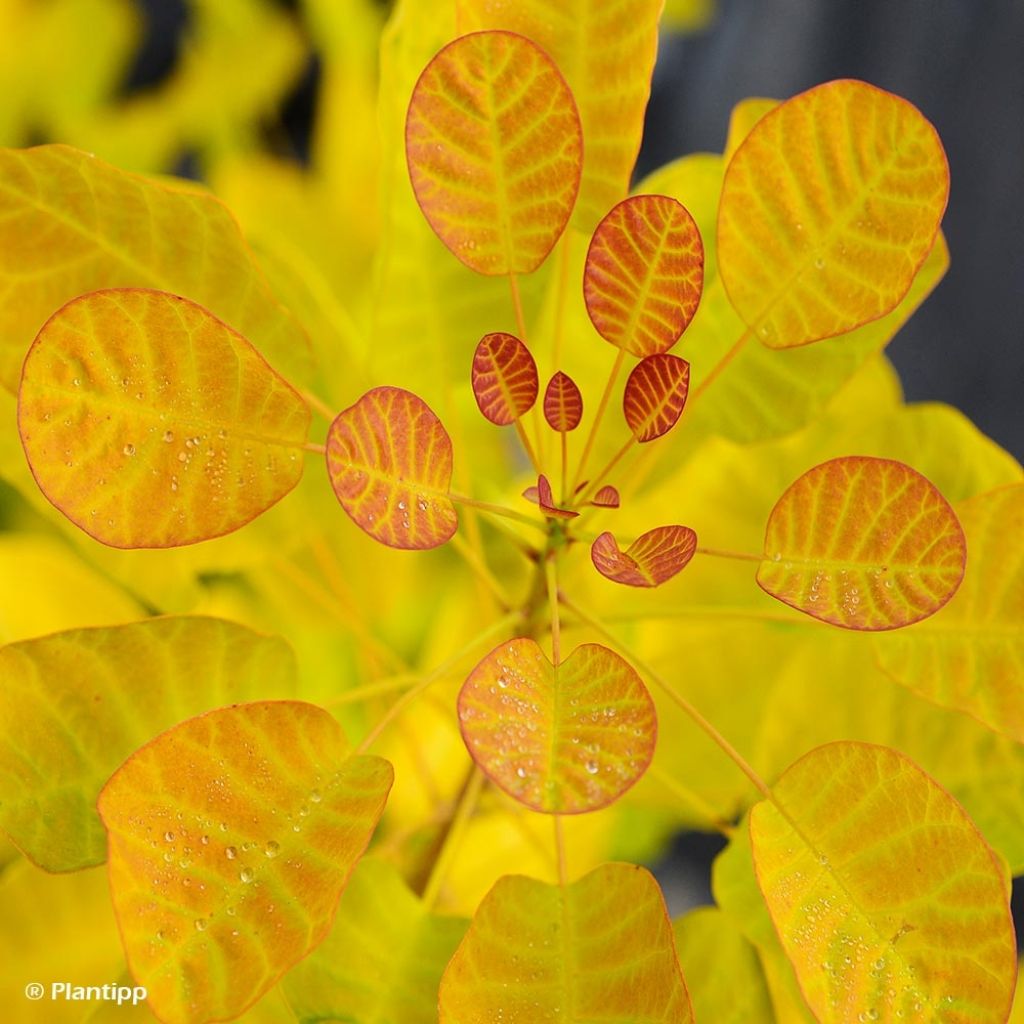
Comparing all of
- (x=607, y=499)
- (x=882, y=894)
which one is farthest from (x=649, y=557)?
(x=882, y=894)

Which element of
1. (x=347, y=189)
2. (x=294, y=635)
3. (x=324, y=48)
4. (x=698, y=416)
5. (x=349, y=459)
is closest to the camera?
(x=349, y=459)

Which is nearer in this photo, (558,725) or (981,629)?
(558,725)

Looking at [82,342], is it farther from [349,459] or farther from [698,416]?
[698,416]

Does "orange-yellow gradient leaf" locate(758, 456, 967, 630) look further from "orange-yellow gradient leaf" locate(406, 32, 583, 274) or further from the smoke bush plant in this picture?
"orange-yellow gradient leaf" locate(406, 32, 583, 274)

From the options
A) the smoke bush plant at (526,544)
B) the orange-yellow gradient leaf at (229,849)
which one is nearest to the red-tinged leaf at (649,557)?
the smoke bush plant at (526,544)

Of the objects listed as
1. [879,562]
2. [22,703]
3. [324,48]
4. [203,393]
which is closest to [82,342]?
[203,393]

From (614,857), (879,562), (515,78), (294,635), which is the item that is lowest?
(614,857)

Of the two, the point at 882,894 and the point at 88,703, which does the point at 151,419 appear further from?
the point at 882,894
